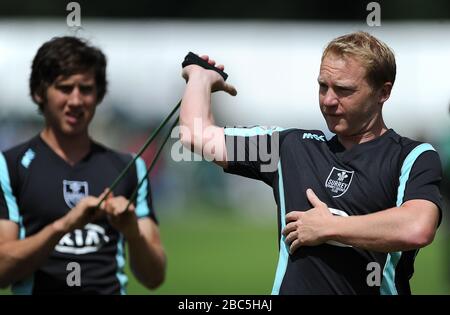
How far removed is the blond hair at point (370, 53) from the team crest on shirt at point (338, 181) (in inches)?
15.6

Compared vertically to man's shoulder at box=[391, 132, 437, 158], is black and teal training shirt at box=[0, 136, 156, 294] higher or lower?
lower

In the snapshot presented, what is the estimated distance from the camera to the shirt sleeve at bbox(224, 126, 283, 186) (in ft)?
13.3

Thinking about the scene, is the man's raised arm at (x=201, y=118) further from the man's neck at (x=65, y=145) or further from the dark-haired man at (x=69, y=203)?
the man's neck at (x=65, y=145)

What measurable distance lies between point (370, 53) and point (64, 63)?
2102 mm

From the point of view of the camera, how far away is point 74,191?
16.9 ft

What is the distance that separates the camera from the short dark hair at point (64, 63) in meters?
5.28

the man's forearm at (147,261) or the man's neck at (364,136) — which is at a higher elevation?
the man's neck at (364,136)

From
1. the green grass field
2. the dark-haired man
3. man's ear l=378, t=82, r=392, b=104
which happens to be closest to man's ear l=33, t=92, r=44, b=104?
the dark-haired man

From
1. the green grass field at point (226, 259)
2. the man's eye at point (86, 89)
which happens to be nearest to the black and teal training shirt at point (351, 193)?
the man's eye at point (86, 89)

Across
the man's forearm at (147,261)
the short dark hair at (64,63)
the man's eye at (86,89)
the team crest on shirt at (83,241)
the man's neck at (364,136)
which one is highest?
the short dark hair at (64,63)

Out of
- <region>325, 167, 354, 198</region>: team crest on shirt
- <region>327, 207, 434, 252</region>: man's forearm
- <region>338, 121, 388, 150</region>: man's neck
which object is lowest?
<region>327, 207, 434, 252</region>: man's forearm

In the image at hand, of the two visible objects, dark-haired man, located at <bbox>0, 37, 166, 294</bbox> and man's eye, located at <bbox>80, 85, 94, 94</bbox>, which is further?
man's eye, located at <bbox>80, 85, 94, 94</bbox>

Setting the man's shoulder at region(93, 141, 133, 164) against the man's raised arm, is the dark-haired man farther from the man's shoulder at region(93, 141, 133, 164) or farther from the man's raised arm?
the man's raised arm
